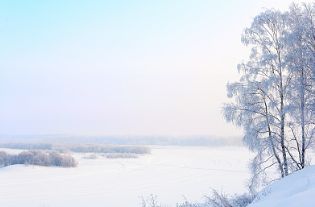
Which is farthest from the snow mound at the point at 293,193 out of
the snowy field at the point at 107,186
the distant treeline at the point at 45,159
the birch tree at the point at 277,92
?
the distant treeline at the point at 45,159

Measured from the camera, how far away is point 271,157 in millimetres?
15930

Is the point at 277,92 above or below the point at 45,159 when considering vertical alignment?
above

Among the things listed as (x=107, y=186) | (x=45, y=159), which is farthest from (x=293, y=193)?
(x=45, y=159)

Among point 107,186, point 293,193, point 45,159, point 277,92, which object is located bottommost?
point 107,186

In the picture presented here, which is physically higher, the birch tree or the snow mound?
the birch tree

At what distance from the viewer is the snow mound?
539 cm

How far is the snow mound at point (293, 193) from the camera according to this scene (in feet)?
17.7

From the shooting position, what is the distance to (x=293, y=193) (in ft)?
22.3

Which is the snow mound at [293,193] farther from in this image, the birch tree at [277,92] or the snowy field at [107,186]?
the snowy field at [107,186]

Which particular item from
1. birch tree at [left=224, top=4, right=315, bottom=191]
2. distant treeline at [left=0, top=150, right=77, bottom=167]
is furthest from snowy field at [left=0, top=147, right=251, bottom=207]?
birch tree at [left=224, top=4, right=315, bottom=191]

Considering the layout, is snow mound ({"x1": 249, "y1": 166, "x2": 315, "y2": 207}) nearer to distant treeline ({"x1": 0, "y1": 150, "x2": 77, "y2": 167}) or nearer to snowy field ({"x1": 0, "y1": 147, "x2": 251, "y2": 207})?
snowy field ({"x1": 0, "y1": 147, "x2": 251, "y2": 207})

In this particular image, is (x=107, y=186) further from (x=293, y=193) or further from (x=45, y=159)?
(x=293, y=193)

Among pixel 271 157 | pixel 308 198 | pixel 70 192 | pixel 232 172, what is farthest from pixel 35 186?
pixel 308 198

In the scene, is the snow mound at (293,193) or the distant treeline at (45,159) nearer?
the snow mound at (293,193)
